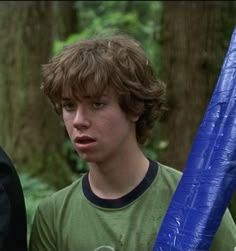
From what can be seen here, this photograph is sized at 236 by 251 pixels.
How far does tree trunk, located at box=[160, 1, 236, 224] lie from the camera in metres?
7.46

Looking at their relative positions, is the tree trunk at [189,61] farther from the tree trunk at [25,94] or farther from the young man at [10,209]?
the young man at [10,209]

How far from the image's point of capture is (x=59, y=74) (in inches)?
114

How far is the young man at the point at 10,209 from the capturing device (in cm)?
277

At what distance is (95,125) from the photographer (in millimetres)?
2758

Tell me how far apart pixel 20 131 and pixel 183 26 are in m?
1.95

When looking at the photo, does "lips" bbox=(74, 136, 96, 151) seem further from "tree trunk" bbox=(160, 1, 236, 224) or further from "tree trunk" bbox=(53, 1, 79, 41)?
"tree trunk" bbox=(53, 1, 79, 41)

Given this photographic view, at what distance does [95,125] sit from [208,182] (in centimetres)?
48

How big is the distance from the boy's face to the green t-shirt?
0.19 meters

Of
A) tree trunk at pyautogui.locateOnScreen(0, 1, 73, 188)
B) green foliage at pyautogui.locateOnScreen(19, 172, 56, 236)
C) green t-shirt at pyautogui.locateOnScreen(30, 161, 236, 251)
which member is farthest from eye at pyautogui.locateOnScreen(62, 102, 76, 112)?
tree trunk at pyautogui.locateOnScreen(0, 1, 73, 188)

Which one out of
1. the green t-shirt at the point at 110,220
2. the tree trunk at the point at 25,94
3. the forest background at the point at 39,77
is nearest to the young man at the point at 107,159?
the green t-shirt at the point at 110,220

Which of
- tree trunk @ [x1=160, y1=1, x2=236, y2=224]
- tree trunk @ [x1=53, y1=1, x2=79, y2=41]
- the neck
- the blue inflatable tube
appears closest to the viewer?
the blue inflatable tube

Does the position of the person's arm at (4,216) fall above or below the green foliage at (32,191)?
above

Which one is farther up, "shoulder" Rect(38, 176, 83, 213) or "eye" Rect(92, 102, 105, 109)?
"eye" Rect(92, 102, 105, 109)

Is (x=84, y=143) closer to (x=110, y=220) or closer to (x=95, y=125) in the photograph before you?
(x=95, y=125)
